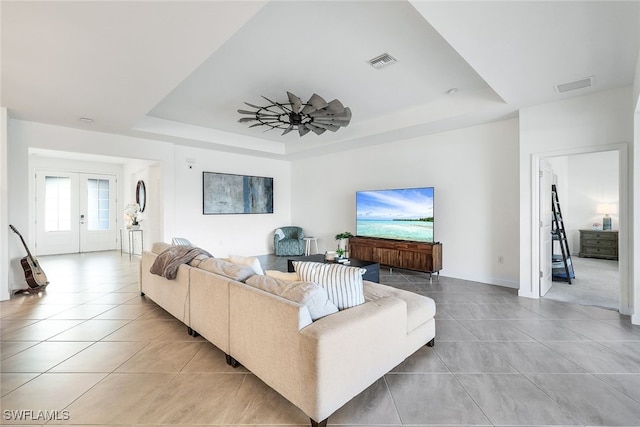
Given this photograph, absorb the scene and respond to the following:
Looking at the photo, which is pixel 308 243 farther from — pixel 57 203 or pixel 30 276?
pixel 57 203

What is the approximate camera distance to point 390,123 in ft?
16.0

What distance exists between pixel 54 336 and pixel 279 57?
11.6 ft

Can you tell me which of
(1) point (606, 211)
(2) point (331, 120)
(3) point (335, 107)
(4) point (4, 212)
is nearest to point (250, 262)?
(3) point (335, 107)

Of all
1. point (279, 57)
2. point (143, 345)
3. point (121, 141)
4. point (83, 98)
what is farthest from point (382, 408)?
point (121, 141)

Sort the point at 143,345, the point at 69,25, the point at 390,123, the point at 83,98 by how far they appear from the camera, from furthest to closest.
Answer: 1. the point at 390,123
2. the point at 83,98
3. the point at 143,345
4. the point at 69,25

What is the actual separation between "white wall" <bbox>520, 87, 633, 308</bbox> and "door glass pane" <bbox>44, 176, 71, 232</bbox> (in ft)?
34.0

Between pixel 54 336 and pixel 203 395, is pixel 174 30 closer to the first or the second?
pixel 203 395

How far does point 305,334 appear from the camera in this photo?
5.06 ft

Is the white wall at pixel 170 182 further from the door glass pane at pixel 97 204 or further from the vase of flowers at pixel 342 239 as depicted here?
the vase of flowers at pixel 342 239

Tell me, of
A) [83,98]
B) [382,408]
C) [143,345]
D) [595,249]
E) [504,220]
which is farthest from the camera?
[595,249]

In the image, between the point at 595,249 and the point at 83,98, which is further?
the point at 595,249

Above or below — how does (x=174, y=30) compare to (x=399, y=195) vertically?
above

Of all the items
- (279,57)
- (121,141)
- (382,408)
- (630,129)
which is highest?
(279,57)

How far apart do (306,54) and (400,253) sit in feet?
11.3
